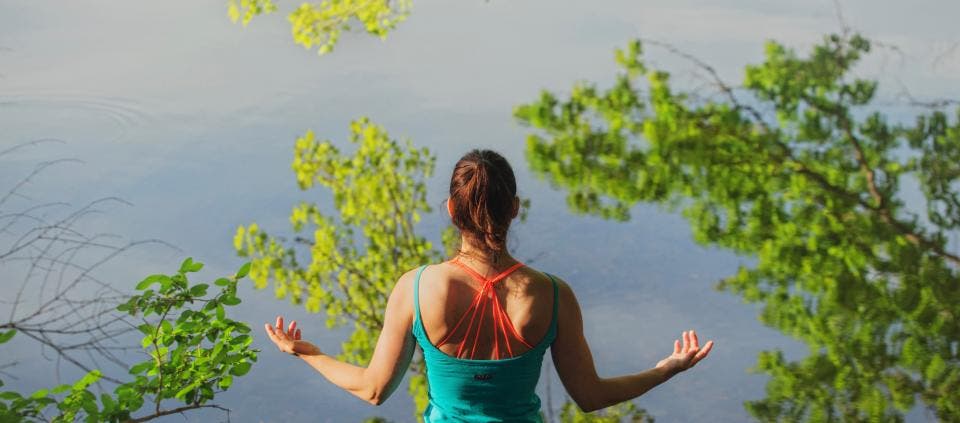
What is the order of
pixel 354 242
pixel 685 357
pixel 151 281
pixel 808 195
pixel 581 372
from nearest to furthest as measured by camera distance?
pixel 581 372, pixel 685 357, pixel 151 281, pixel 354 242, pixel 808 195

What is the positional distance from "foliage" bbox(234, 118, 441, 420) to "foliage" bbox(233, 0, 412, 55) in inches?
43.3

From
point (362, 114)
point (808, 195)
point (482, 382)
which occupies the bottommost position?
point (482, 382)

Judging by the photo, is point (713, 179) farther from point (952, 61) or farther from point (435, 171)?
point (952, 61)

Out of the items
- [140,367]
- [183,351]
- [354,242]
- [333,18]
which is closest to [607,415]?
[354,242]

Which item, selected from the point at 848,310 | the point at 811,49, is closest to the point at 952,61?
the point at 811,49

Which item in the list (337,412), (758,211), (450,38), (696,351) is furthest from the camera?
(450,38)

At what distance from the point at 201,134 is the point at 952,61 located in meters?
3.83

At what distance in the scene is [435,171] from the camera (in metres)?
5.11

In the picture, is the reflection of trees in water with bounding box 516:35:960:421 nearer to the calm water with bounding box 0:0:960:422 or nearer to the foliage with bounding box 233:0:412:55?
the calm water with bounding box 0:0:960:422

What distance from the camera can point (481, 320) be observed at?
1.87 m

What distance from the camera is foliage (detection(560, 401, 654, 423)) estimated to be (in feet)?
12.0

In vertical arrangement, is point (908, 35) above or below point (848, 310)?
above

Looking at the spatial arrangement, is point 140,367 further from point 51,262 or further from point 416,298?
point 51,262

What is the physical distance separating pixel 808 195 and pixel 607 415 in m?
1.75
